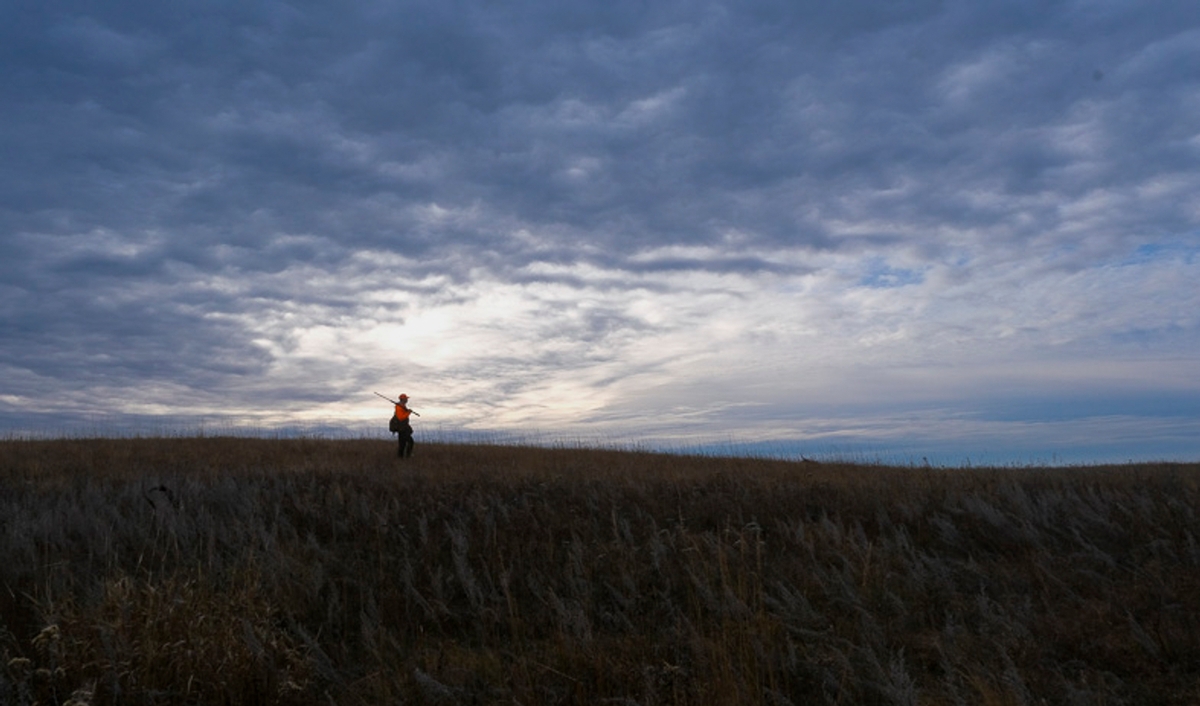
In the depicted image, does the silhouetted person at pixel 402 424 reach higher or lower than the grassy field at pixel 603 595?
higher

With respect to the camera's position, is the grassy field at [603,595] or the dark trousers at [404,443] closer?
the grassy field at [603,595]

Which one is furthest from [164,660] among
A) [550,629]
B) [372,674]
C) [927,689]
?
[927,689]

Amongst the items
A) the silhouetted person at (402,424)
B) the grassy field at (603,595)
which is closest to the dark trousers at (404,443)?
the silhouetted person at (402,424)

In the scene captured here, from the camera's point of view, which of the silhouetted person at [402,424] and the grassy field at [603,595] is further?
the silhouetted person at [402,424]

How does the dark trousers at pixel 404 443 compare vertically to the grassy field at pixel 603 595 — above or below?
above

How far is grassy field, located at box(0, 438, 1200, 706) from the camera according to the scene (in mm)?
5531

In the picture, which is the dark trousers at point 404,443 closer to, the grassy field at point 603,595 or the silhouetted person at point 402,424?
the silhouetted person at point 402,424

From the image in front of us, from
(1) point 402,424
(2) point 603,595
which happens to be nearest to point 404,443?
(1) point 402,424

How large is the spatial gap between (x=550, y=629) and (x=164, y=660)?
2897 mm

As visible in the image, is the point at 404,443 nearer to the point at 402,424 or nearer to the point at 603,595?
the point at 402,424

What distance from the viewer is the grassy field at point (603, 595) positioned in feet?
18.1

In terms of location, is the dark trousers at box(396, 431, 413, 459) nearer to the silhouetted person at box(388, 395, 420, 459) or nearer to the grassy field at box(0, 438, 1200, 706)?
the silhouetted person at box(388, 395, 420, 459)

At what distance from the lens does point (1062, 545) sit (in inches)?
361

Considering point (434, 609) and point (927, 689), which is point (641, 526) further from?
point (927, 689)
